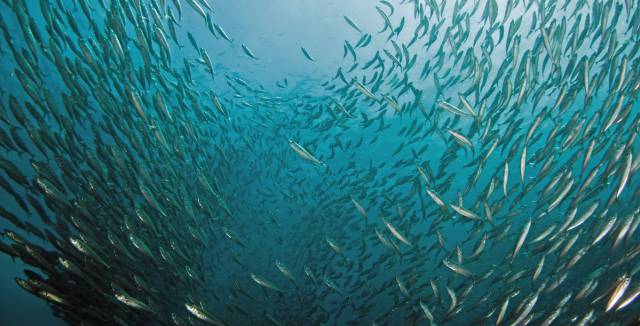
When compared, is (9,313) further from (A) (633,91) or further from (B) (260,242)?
(A) (633,91)

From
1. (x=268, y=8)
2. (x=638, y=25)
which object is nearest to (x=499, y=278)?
(x=638, y=25)

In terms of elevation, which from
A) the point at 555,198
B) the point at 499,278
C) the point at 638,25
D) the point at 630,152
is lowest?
the point at 499,278

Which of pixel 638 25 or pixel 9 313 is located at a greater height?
pixel 638 25

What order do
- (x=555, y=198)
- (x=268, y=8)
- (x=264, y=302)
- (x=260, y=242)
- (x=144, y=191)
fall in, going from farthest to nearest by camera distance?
1. (x=260, y=242)
2. (x=268, y=8)
3. (x=264, y=302)
4. (x=144, y=191)
5. (x=555, y=198)

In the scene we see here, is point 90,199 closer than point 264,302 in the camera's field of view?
Yes

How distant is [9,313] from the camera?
78.3 ft

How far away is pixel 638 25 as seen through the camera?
5633mm

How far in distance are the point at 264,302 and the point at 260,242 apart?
3.27 m

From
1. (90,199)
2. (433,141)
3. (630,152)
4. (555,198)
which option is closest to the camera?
(630,152)

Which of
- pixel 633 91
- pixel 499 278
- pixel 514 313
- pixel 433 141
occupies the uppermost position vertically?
pixel 633 91

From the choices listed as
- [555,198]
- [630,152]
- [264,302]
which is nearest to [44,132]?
[555,198]

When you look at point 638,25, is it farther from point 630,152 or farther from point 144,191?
point 144,191

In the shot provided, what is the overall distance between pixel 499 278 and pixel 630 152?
3.07 metres

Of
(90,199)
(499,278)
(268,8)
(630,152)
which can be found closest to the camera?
(630,152)
